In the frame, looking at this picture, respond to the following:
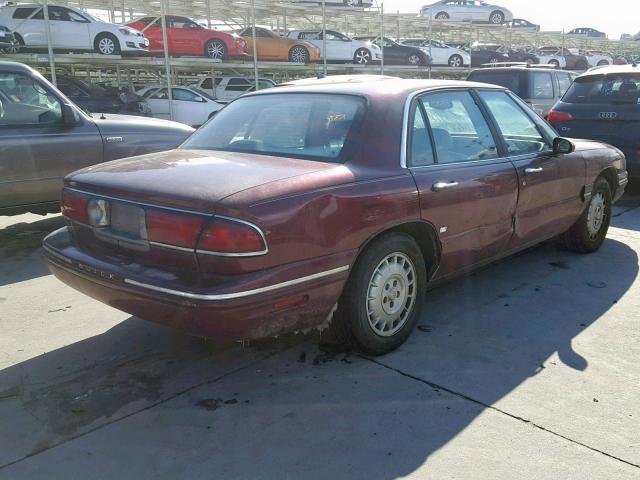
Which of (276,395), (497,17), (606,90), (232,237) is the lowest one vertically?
(276,395)

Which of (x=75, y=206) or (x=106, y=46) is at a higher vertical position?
(x=106, y=46)

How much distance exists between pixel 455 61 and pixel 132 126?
73.6 feet

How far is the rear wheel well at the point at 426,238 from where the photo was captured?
3.50 m

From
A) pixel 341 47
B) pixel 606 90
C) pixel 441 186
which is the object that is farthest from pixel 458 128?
pixel 341 47

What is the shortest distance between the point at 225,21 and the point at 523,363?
24.8m

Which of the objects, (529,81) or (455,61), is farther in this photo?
(455,61)

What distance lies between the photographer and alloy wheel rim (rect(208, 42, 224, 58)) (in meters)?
18.8

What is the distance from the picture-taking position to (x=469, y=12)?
1304 inches

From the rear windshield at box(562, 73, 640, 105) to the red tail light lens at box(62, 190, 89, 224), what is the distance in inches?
264

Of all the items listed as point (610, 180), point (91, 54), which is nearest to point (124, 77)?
point (91, 54)

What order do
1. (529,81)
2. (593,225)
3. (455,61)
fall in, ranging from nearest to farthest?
1. (593,225)
2. (529,81)
3. (455,61)

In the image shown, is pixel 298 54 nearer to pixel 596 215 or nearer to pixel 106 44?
pixel 106 44

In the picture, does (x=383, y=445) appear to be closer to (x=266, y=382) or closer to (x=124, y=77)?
(x=266, y=382)

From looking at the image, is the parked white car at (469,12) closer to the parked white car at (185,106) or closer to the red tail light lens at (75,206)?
the parked white car at (185,106)
